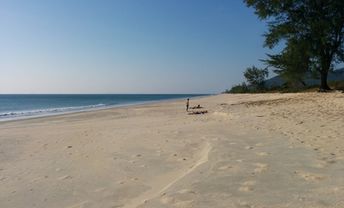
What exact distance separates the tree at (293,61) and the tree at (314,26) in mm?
389

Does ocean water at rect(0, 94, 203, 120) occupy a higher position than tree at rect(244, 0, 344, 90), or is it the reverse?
tree at rect(244, 0, 344, 90)

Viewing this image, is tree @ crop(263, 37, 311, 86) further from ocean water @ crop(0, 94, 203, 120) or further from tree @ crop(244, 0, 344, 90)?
ocean water @ crop(0, 94, 203, 120)

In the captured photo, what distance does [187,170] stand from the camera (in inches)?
286

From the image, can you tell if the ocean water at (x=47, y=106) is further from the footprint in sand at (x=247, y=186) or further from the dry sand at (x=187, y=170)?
the footprint in sand at (x=247, y=186)

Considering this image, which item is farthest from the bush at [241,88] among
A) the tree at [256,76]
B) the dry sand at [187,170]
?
the dry sand at [187,170]

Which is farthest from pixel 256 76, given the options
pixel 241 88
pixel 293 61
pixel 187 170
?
pixel 187 170

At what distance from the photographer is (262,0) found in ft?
110

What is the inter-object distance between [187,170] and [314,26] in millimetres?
26438

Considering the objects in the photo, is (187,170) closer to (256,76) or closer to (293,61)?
(293,61)

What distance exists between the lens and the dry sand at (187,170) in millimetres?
5447

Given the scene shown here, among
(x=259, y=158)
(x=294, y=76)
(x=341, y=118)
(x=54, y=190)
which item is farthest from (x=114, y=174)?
(x=294, y=76)

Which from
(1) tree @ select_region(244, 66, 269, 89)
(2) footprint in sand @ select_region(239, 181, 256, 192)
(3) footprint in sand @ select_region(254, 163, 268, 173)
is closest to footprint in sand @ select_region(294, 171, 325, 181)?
(3) footprint in sand @ select_region(254, 163, 268, 173)

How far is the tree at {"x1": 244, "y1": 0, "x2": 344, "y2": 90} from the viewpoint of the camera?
3083cm

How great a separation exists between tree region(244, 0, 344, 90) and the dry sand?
20983 millimetres
